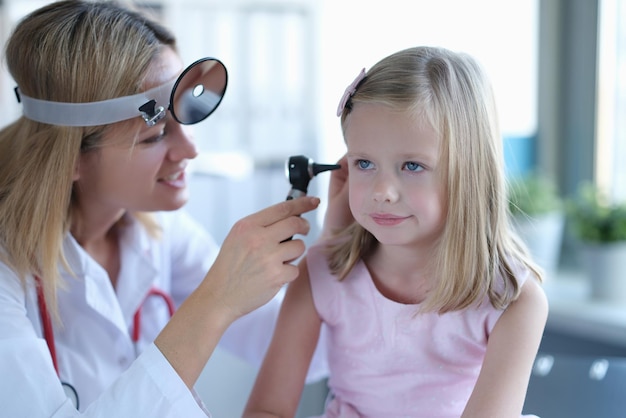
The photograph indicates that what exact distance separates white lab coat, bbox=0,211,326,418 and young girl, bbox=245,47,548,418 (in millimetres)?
209

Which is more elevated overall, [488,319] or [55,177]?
[55,177]

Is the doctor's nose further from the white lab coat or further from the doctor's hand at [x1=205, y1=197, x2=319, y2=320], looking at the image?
the white lab coat

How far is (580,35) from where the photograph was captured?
7.72ft

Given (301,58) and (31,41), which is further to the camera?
(301,58)

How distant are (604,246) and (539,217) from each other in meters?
0.29

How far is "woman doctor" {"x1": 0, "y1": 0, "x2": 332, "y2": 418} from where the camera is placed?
41.7 inches

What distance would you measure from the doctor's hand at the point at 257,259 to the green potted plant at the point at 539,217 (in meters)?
1.29

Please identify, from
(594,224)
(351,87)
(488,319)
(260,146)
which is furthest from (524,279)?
(260,146)

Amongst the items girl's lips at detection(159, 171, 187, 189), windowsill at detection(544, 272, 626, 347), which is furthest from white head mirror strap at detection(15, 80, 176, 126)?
windowsill at detection(544, 272, 626, 347)

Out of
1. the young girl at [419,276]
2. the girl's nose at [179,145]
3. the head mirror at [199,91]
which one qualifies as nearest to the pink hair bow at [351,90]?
the young girl at [419,276]

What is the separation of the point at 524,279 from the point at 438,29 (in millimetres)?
1511

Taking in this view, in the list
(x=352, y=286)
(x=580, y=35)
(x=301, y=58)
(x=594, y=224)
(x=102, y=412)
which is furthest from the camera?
(x=301, y=58)

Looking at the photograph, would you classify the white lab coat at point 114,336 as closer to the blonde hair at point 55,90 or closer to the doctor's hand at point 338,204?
the blonde hair at point 55,90

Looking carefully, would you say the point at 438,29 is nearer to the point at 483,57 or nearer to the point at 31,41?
the point at 483,57
